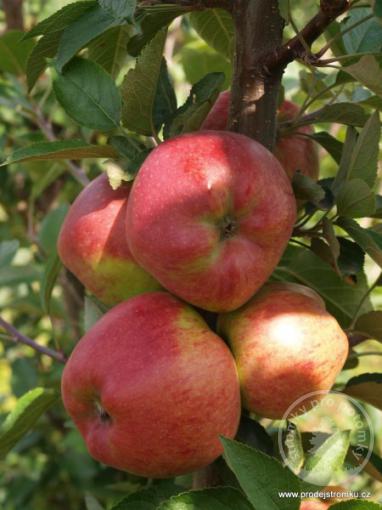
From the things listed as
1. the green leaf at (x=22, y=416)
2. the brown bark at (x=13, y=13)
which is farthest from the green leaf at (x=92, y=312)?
the brown bark at (x=13, y=13)

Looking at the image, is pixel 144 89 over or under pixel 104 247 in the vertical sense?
over

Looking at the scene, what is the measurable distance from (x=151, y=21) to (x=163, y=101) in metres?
0.12

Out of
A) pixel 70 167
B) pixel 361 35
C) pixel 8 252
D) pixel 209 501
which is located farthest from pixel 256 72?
pixel 8 252

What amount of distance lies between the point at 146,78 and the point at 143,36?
13cm

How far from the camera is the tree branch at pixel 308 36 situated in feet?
2.75

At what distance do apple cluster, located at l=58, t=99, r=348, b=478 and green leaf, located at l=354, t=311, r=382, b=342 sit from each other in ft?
0.35

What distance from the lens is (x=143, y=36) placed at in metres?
1.09

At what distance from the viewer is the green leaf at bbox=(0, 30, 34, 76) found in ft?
4.74

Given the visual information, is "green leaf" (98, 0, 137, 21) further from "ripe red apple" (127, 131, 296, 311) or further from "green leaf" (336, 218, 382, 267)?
"green leaf" (336, 218, 382, 267)

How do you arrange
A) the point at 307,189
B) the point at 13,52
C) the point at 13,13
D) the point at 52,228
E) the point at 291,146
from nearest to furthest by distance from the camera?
the point at 307,189
the point at 291,146
the point at 13,52
the point at 52,228
the point at 13,13

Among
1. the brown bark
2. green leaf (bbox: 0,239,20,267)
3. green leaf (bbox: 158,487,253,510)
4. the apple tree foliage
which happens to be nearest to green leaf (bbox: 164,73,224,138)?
→ the apple tree foliage

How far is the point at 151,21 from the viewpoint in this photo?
106 centimetres

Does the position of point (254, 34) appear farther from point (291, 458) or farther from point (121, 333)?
point (291, 458)

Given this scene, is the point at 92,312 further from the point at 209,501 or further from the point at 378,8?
the point at 378,8
